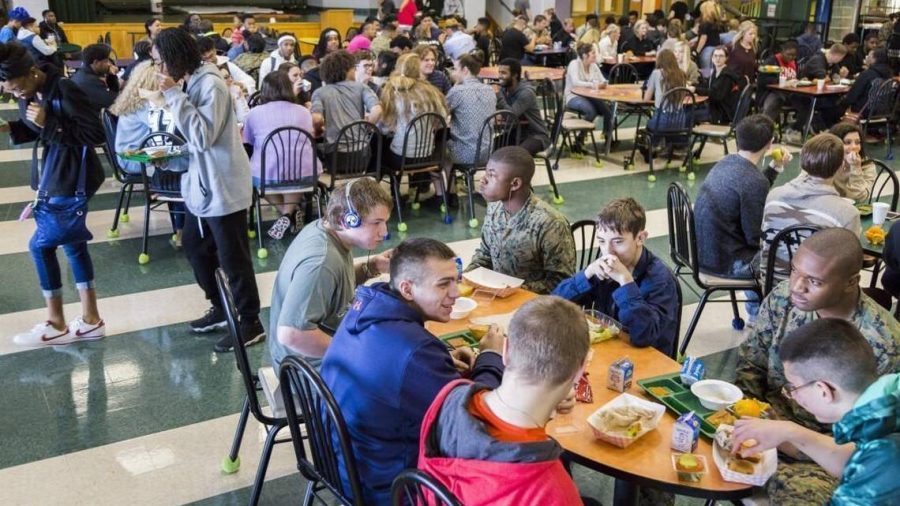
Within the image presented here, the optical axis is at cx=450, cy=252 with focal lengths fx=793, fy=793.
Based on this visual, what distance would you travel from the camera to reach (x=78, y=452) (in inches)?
120

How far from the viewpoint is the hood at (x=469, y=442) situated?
1.48m

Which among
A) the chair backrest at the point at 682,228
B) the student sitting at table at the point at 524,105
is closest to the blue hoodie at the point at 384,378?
the chair backrest at the point at 682,228

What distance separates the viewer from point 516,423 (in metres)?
1.55

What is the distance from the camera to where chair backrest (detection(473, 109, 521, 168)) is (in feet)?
18.4

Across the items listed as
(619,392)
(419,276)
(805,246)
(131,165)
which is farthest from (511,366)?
(131,165)

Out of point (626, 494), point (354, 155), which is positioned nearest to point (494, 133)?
point (354, 155)

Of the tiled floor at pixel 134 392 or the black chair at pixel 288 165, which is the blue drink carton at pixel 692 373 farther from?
the black chair at pixel 288 165

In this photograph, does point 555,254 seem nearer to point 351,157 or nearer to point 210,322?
point 210,322

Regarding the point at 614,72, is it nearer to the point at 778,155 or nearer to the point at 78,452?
the point at 778,155

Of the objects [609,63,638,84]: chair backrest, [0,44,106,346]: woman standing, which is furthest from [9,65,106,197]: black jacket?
[609,63,638,84]: chair backrest

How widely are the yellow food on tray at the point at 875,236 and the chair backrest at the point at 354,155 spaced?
2959mm

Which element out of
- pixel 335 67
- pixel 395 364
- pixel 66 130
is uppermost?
pixel 335 67

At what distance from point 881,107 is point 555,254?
6.33 meters

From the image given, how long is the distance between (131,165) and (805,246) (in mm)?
4195
